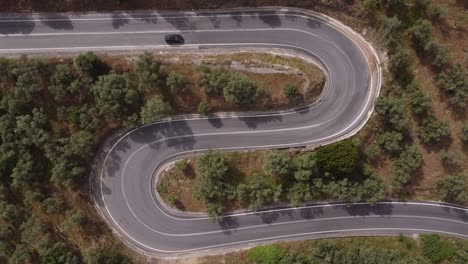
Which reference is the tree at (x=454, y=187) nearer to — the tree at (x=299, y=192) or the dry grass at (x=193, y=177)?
the tree at (x=299, y=192)

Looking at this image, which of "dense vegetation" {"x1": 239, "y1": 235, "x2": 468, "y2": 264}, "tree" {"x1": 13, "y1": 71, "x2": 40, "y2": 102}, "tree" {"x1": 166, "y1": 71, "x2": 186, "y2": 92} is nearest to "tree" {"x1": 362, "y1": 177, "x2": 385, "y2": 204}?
"dense vegetation" {"x1": 239, "y1": 235, "x2": 468, "y2": 264}

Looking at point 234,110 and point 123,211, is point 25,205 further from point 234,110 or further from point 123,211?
point 234,110

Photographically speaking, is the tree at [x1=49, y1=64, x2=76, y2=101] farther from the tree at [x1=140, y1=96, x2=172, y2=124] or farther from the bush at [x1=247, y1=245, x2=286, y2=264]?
the bush at [x1=247, y1=245, x2=286, y2=264]

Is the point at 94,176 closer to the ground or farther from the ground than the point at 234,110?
closer to the ground

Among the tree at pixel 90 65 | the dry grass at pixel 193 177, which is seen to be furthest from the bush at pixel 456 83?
the tree at pixel 90 65

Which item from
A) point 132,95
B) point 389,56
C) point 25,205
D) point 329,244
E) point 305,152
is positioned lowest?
point 25,205

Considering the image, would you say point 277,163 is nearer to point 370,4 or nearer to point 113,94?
point 113,94

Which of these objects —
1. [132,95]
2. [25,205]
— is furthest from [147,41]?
[25,205]
